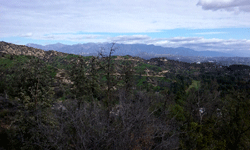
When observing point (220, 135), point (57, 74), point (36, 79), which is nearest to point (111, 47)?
point (36, 79)

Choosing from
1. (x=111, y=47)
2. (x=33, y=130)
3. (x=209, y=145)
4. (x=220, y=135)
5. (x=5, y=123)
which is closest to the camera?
(x=33, y=130)

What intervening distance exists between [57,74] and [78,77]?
56100 millimetres

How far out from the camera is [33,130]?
10172 millimetres

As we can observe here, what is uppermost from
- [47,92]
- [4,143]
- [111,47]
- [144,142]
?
[111,47]

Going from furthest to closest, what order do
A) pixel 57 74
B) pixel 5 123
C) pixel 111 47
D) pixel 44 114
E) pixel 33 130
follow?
pixel 57 74 < pixel 111 47 < pixel 5 123 < pixel 44 114 < pixel 33 130

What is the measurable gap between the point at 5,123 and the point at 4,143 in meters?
4.93

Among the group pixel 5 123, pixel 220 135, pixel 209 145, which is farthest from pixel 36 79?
pixel 220 135

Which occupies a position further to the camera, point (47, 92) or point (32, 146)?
point (47, 92)

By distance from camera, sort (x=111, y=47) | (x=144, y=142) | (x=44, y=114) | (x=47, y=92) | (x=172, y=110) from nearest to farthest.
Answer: (x=144, y=142), (x=44, y=114), (x=47, y=92), (x=111, y=47), (x=172, y=110)

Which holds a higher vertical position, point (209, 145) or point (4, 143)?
point (4, 143)

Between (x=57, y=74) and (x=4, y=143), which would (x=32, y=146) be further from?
(x=57, y=74)

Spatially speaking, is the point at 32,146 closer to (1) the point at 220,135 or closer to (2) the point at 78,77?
(2) the point at 78,77

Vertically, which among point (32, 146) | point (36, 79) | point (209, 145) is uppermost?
point (36, 79)

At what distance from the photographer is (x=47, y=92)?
1283cm
